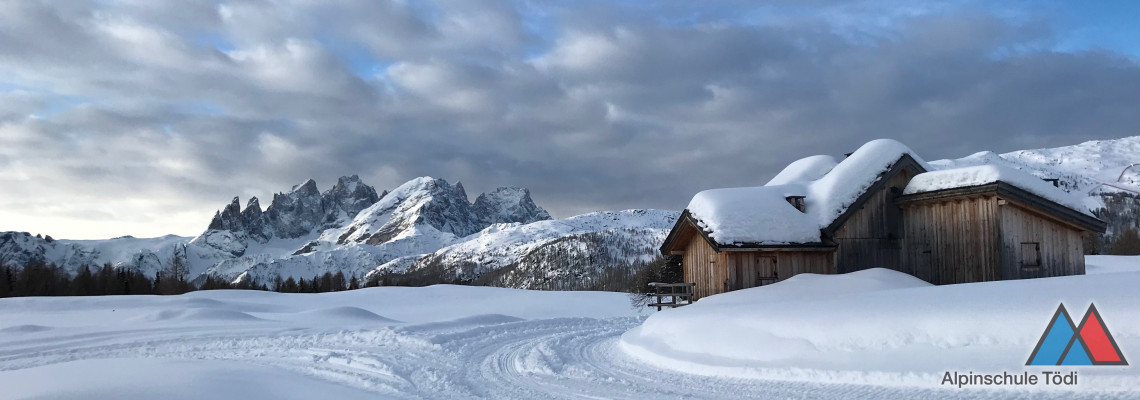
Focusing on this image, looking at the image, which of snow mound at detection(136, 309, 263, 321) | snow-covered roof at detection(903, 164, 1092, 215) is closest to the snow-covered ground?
snow-covered roof at detection(903, 164, 1092, 215)

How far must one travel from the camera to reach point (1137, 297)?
31.2 feet

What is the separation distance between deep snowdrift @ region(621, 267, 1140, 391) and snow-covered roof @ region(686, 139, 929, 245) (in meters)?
6.38

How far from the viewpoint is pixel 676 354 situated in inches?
508

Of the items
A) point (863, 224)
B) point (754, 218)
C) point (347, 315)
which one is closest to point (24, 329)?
point (347, 315)

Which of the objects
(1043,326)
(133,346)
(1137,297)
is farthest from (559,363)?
(133,346)

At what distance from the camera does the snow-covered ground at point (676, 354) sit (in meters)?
8.98

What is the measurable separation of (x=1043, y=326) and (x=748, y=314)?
15.2 feet

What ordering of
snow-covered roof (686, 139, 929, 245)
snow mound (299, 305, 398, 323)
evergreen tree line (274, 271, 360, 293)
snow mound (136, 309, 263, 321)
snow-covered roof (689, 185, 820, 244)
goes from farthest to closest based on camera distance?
1. evergreen tree line (274, 271, 360, 293)
2. snow mound (299, 305, 398, 323)
3. snow mound (136, 309, 263, 321)
4. snow-covered roof (686, 139, 929, 245)
5. snow-covered roof (689, 185, 820, 244)

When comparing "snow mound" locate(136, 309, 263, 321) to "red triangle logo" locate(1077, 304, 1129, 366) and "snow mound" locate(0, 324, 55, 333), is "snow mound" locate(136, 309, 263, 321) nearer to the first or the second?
"snow mound" locate(0, 324, 55, 333)

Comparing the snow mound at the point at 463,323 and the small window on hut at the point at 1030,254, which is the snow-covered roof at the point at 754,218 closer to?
the small window on hut at the point at 1030,254

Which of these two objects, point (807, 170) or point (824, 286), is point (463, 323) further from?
point (807, 170)

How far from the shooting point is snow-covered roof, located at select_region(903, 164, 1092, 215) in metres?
18.3

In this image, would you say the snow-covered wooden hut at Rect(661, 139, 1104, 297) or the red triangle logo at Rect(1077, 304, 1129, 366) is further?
the snow-covered wooden hut at Rect(661, 139, 1104, 297)

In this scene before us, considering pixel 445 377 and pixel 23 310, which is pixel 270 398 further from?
pixel 23 310
